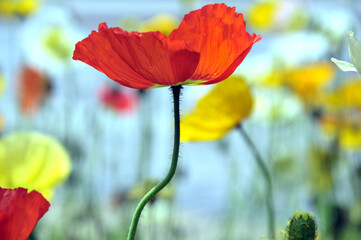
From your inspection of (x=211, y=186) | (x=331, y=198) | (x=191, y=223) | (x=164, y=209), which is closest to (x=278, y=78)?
(x=331, y=198)

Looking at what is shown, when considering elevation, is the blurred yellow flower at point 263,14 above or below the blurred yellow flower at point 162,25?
above

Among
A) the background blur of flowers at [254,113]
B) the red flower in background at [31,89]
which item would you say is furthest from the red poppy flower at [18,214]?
the red flower in background at [31,89]

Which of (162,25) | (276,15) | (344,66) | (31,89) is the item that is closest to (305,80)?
(162,25)

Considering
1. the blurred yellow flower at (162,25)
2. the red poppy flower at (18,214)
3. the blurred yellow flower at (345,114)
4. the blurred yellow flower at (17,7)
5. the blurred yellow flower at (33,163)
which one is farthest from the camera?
the blurred yellow flower at (17,7)

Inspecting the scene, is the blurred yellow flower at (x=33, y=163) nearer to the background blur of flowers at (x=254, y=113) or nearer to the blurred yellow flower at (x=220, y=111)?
the blurred yellow flower at (x=220, y=111)

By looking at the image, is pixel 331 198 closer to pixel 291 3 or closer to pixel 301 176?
pixel 301 176

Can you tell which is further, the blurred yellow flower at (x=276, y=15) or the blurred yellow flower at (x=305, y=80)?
the blurred yellow flower at (x=276, y=15)

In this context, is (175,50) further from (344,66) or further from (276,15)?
(276,15)
